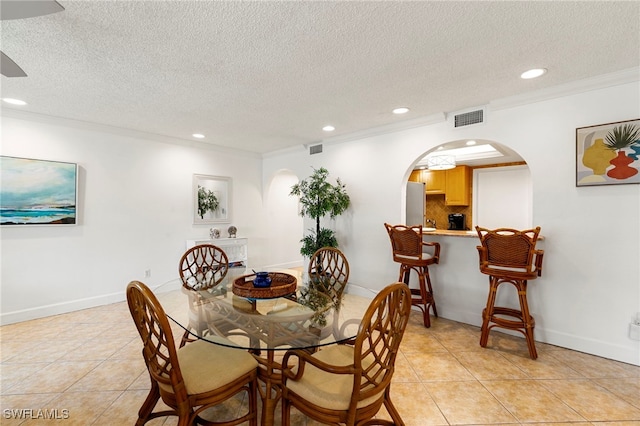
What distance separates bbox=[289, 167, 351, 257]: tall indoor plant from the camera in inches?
167

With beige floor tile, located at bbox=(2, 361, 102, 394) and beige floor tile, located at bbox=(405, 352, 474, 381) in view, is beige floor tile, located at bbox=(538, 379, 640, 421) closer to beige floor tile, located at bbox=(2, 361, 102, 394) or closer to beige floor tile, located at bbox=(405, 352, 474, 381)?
beige floor tile, located at bbox=(405, 352, 474, 381)

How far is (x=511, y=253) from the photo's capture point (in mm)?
2648

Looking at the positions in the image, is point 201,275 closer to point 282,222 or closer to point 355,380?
point 355,380

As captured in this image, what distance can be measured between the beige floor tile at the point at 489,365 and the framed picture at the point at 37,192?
15.9 feet

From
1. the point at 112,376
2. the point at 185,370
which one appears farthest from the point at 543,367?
the point at 112,376

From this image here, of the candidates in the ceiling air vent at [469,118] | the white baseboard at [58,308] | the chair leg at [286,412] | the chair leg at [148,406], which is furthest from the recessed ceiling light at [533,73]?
the white baseboard at [58,308]

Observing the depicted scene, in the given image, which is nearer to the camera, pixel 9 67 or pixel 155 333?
pixel 155 333

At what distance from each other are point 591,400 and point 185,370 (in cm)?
270

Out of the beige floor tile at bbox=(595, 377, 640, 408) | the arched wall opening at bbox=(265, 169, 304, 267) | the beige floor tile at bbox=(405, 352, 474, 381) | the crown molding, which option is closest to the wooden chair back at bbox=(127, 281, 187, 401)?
the beige floor tile at bbox=(405, 352, 474, 381)

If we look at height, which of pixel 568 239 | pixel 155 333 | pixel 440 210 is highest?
pixel 440 210

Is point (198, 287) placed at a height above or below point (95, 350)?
above

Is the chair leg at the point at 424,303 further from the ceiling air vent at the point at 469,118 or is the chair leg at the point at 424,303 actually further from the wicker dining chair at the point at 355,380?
the wicker dining chair at the point at 355,380

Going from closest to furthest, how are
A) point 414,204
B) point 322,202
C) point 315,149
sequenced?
1. point 322,202
2. point 414,204
3. point 315,149

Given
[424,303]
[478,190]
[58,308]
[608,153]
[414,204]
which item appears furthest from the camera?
[478,190]
